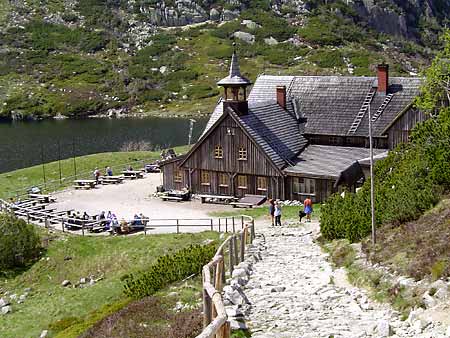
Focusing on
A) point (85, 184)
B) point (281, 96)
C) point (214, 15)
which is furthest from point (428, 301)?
point (214, 15)

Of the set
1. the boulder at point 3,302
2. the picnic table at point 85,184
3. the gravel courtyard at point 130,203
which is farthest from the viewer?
the picnic table at point 85,184

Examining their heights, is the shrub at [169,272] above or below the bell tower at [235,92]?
below

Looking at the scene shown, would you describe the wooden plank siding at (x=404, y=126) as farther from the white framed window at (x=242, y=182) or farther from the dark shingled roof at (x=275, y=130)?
the white framed window at (x=242, y=182)

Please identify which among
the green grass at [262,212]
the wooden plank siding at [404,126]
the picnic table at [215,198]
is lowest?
the green grass at [262,212]

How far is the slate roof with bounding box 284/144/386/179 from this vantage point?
42750mm

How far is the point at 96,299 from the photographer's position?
2853 cm

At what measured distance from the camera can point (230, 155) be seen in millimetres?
45156

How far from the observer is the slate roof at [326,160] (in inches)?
1683

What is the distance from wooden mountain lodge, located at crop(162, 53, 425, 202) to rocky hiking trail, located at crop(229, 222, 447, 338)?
20.6 meters

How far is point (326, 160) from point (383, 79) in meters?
8.07

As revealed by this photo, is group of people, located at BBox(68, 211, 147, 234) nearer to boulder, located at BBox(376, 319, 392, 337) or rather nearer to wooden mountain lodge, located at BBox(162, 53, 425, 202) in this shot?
wooden mountain lodge, located at BBox(162, 53, 425, 202)

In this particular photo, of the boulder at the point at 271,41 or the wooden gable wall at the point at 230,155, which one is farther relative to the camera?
the boulder at the point at 271,41

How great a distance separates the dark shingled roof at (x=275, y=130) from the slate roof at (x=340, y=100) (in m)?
1.35

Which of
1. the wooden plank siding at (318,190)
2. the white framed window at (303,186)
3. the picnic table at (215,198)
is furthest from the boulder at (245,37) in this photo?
the white framed window at (303,186)
